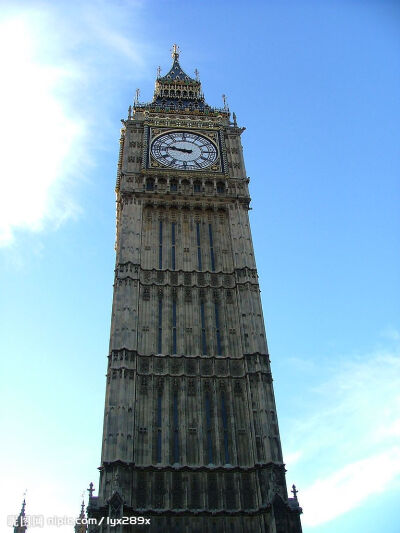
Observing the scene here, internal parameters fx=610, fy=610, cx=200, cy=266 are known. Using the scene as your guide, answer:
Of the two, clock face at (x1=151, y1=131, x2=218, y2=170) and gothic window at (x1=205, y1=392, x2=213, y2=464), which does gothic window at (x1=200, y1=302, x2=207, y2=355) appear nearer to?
gothic window at (x1=205, y1=392, x2=213, y2=464)

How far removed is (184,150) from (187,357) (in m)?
19.3

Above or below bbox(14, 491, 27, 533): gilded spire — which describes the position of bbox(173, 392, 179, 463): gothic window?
above

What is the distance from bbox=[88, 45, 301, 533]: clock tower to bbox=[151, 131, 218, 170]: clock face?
8 centimetres

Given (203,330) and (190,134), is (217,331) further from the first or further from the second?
(190,134)

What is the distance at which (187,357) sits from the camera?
34.2 m

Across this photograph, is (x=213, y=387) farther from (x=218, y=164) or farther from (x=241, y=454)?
(x=218, y=164)

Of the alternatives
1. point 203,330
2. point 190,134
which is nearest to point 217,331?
point 203,330

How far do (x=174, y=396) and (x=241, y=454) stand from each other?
4.70 meters

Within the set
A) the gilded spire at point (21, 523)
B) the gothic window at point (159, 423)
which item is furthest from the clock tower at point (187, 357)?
the gilded spire at point (21, 523)

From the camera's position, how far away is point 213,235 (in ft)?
137

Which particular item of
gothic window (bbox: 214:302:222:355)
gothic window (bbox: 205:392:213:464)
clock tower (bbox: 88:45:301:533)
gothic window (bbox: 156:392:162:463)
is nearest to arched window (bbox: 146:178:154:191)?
clock tower (bbox: 88:45:301:533)

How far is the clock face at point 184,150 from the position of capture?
46312mm

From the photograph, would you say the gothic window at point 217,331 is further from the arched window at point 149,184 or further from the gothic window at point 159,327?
the arched window at point 149,184

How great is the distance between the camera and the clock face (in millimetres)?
46312
